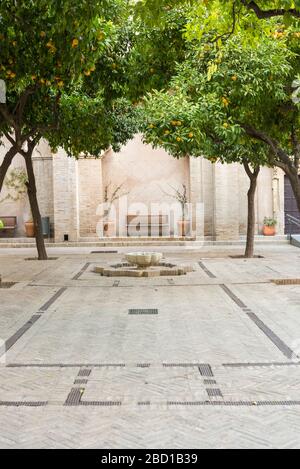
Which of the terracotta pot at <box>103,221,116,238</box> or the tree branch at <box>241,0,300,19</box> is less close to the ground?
the tree branch at <box>241,0,300,19</box>

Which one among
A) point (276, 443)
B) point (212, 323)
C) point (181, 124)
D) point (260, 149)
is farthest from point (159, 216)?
point (276, 443)

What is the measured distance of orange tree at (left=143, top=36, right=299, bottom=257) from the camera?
1141 centimetres

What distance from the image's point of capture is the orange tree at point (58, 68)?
9477mm

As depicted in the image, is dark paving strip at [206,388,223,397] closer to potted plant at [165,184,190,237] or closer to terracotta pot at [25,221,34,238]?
potted plant at [165,184,190,237]

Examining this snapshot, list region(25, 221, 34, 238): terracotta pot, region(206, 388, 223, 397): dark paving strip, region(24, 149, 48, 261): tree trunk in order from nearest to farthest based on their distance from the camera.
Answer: region(206, 388, 223, 397): dark paving strip
region(24, 149, 48, 261): tree trunk
region(25, 221, 34, 238): terracotta pot

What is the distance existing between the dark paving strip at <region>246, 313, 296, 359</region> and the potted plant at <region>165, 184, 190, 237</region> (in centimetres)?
1484

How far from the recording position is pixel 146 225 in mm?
25453

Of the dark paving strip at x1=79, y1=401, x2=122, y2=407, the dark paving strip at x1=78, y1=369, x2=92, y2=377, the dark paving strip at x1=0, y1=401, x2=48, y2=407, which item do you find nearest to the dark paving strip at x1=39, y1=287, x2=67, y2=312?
the dark paving strip at x1=78, y1=369, x2=92, y2=377

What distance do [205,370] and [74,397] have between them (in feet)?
5.31

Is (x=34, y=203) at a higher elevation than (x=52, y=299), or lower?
higher

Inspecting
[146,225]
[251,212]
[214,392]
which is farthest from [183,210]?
[214,392]

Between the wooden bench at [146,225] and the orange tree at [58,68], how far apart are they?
8.21 m

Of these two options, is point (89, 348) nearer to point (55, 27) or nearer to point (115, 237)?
point (55, 27)

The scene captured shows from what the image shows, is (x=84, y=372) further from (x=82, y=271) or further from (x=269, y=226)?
(x=269, y=226)
